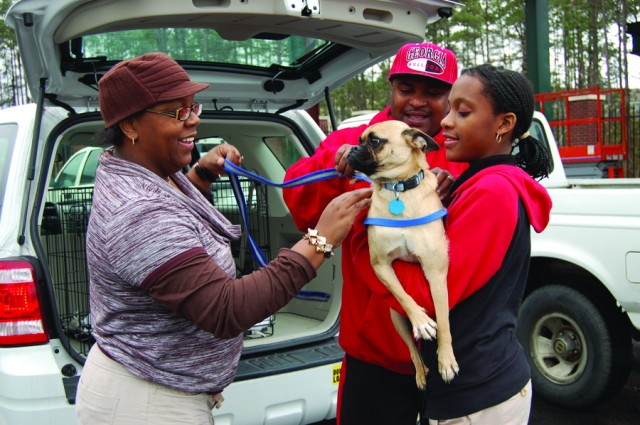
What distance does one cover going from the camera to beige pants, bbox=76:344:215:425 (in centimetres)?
179

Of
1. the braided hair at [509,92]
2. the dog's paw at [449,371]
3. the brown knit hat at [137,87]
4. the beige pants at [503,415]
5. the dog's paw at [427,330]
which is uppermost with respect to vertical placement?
the brown knit hat at [137,87]

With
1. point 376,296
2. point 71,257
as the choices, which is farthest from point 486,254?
point 71,257

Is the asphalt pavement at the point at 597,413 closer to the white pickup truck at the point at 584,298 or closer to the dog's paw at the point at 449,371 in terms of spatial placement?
the white pickup truck at the point at 584,298

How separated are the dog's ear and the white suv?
2.77 feet

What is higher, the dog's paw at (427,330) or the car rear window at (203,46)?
the car rear window at (203,46)

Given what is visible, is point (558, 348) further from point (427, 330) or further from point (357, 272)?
point (427, 330)

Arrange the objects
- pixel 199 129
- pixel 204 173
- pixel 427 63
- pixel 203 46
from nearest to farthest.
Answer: pixel 427 63
pixel 204 173
pixel 203 46
pixel 199 129

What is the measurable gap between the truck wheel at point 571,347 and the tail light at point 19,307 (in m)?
3.32

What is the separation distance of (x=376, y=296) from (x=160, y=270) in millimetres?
730

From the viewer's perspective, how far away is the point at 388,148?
179 cm

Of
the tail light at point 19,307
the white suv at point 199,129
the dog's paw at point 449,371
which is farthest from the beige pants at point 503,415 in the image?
the tail light at point 19,307

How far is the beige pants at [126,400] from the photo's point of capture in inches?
70.7

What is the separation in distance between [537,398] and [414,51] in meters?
3.35

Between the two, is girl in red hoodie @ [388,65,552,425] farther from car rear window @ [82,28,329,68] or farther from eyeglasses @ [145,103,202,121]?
car rear window @ [82,28,329,68]
